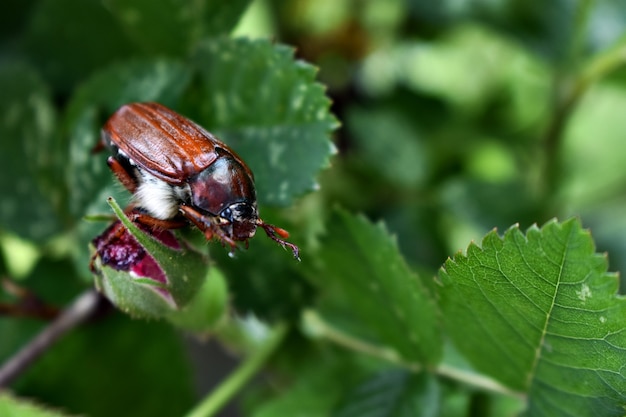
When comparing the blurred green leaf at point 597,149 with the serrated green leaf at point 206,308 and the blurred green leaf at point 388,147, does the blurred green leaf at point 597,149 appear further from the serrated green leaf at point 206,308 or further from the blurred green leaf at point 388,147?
the serrated green leaf at point 206,308

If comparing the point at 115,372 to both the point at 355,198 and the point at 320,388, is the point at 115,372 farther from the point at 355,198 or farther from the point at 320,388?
the point at 355,198

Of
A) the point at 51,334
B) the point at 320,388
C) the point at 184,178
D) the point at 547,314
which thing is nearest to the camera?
the point at 547,314

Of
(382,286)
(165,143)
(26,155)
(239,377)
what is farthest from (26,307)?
(382,286)

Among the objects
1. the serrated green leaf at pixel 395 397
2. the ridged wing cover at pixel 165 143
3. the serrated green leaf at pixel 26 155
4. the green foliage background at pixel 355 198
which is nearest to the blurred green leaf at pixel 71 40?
the green foliage background at pixel 355 198

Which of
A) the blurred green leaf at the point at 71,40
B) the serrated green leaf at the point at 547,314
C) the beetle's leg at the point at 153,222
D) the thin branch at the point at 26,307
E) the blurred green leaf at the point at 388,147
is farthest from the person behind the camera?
the blurred green leaf at the point at 388,147

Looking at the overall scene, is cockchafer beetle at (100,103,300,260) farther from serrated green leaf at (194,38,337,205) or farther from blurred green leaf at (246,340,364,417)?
blurred green leaf at (246,340,364,417)

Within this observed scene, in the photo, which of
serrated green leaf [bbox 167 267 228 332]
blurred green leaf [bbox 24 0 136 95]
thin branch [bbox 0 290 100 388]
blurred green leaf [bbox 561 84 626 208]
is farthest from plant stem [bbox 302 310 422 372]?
blurred green leaf [bbox 561 84 626 208]
